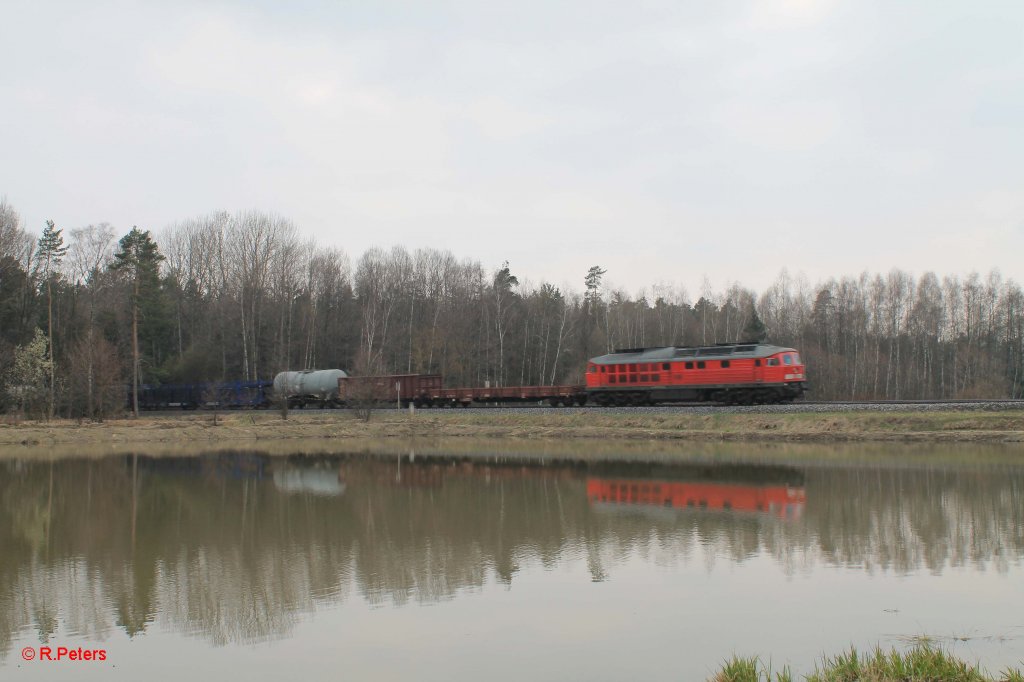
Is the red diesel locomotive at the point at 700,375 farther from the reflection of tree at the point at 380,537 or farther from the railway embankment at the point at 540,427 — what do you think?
the reflection of tree at the point at 380,537

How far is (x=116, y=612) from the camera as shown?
12.1m

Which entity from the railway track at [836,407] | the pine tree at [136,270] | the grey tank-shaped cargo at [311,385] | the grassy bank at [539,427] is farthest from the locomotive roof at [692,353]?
the pine tree at [136,270]

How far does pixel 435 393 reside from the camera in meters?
56.9

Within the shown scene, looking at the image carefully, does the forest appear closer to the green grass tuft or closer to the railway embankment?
the railway embankment

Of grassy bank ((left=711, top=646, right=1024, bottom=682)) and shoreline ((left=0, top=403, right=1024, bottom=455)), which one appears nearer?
grassy bank ((left=711, top=646, right=1024, bottom=682))

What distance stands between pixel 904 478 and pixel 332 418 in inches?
1539

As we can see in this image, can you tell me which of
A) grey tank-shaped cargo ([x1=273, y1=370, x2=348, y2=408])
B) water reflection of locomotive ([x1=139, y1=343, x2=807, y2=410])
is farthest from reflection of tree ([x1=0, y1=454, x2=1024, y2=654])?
grey tank-shaped cargo ([x1=273, y1=370, x2=348, y2=408])

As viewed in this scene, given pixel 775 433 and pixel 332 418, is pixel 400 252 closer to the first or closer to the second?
pixel 332 418

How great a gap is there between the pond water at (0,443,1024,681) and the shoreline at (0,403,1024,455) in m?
11.8

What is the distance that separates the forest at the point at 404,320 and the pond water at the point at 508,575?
128ft

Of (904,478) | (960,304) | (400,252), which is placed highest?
(400,252)

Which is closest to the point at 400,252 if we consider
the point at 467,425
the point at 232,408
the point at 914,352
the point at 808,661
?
the point at 232,408

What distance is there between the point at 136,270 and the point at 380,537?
54516 millimetres

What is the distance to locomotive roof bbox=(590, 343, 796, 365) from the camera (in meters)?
44.0
